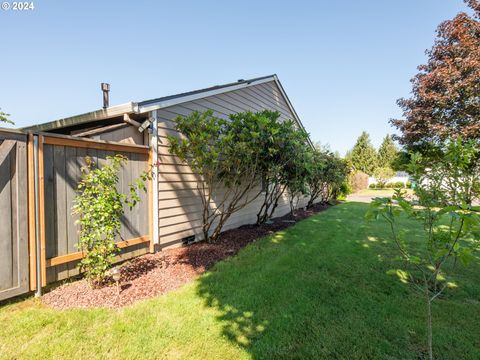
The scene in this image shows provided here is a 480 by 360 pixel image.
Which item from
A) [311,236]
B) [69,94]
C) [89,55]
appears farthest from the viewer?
[69,94]

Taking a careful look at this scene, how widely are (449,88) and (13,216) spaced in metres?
15.7

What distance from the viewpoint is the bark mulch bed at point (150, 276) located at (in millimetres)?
2836

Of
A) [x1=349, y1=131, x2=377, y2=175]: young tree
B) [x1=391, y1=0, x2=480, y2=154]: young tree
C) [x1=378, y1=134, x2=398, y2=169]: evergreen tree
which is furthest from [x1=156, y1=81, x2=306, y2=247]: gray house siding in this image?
[x1=378, y1=134, x2=398, y2=169]: evergreen tree

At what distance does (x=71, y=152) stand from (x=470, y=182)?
474 centimetres

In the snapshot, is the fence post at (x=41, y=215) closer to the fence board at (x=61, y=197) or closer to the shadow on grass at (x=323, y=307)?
the fence board at (x=61, y=197)

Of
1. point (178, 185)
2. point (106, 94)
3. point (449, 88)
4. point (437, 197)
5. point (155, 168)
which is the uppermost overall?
point (449, 88)

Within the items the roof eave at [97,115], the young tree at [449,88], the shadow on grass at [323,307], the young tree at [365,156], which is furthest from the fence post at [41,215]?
the young tree at [365,156]

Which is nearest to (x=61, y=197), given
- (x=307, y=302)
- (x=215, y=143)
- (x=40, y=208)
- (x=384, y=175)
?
(x=40, y=208)

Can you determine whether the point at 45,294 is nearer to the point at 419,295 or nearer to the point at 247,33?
the point at 419,295

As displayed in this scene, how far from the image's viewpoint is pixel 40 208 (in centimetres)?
286

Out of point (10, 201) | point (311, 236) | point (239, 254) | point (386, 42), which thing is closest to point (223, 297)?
point (239, 254)

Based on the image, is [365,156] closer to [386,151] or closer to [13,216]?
[386,151]

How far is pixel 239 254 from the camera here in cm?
468

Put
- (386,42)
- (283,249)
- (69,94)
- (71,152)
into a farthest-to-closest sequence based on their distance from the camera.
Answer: (69,94), (386,42), (283,249), (71,152)
